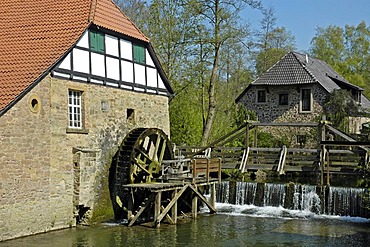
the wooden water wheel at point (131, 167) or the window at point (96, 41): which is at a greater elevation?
the window at point (96, 41)

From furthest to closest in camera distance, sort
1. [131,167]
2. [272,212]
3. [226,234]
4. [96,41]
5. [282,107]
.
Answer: [282,107]
[272,212]
[131,167]
[96,41]
[226,234]

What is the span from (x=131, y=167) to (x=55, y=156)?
8.67 ft

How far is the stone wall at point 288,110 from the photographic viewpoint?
3084cm

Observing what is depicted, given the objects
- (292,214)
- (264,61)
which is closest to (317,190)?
(292,214)

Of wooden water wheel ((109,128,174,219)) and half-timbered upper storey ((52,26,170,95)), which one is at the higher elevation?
half-timbered upper storey ((52,26,170,95))

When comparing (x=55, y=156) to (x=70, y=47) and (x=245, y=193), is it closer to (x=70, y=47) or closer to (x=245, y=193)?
(x=70, y=47)

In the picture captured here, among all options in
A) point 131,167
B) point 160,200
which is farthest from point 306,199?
point 131,167

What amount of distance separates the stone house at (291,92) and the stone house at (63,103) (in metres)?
14.0

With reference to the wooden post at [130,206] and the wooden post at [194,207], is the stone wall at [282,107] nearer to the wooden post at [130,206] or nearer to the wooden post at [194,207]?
the wooden post at [194,207]

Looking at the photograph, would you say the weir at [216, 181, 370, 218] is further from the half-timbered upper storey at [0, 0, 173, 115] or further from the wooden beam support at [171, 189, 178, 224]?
the half-timbered upper storey at [0, 0, 173, 115]

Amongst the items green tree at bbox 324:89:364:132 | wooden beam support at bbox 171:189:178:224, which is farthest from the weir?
green tree at bbox 324:89:364:132

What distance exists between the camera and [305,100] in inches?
1244

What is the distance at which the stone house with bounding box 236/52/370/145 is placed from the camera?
31.0 m

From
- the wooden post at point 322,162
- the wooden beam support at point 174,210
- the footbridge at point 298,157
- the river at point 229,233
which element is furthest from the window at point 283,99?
the wooden beam support at point 174,210
